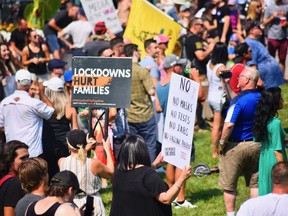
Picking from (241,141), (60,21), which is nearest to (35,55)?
(60,21)

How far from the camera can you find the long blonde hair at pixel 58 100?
1098 centimetres

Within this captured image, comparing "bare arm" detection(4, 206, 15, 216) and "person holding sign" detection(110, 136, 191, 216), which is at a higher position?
"person holding sign" detection(110, 136, 191, 216)

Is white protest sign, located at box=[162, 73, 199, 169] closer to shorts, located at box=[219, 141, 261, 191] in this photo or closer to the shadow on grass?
shorts, located at box=[219, 141, 261, 191]

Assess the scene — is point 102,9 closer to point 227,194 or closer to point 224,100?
point 224,100

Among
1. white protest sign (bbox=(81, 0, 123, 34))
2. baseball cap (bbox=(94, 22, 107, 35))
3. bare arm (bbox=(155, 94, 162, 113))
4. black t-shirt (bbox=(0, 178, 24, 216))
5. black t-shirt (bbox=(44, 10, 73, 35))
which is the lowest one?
black t-shirt (bbox=(44, 10, 73, 35))

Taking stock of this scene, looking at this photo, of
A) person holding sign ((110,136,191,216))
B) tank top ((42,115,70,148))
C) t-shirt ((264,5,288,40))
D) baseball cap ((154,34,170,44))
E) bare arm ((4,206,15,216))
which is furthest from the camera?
t-shirt ((264,5,288,40))

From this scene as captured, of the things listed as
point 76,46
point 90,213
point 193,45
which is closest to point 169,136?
point 90,213

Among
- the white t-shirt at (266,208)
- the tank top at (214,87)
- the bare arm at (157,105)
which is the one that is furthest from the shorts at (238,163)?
the tank top at (214,87)

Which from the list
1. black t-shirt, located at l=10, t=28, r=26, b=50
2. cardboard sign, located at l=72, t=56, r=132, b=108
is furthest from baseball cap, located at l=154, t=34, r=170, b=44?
cardboard sign, located at l=72, t=56, r=132, b=108

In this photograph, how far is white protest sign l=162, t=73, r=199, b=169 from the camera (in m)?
8.43

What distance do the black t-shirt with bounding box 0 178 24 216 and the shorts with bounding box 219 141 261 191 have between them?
2.94 meters

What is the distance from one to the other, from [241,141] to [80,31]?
9617 mm

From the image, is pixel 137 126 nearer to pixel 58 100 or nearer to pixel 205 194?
pixel 205 194

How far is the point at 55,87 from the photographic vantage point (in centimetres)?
1101
